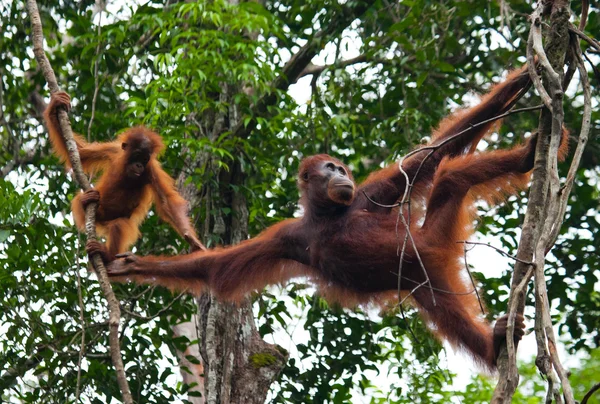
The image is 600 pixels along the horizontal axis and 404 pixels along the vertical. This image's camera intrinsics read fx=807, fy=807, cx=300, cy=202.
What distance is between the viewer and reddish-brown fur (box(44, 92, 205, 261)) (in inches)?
250

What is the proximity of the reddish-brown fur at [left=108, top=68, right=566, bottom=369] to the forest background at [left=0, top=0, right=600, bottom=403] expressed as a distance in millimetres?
322

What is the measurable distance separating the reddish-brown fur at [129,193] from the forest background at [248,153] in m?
0.21

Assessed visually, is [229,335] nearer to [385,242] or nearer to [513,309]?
[385,242]

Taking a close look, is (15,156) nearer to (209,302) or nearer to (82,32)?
(82,32)

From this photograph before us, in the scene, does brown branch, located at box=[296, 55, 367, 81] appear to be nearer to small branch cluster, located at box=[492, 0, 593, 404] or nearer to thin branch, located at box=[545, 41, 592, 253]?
small branch cluster, located at box=[492, 0, 593, 404]

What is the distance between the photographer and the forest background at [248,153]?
20.1 ft

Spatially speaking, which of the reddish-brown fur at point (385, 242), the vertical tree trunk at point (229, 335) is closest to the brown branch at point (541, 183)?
the reddish-brown fur at point (385, 242)

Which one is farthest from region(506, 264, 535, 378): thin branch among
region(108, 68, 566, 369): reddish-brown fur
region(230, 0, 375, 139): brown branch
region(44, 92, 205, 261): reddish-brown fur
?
region(230, 0, 375, 139): brown branch

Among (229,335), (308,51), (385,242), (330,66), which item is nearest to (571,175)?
(385,242)

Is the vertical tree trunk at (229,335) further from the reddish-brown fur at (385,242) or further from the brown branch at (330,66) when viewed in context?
the brown branch at (330,66)

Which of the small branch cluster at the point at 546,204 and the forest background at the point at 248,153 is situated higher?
the forest background at the point at 248,153

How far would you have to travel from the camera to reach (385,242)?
4.90 m

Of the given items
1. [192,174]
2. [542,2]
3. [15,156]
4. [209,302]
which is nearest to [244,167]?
[192,174]

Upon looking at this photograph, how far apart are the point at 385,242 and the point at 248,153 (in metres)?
2.07
